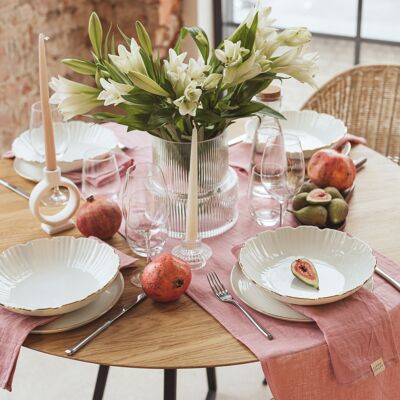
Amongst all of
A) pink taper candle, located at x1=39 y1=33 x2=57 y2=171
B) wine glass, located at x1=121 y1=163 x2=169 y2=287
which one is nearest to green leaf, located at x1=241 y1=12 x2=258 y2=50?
wine glass, located at x1=121 y1=163 x2=169 y2=287

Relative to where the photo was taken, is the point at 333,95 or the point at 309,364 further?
the point at 333,95

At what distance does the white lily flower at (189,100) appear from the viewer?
4.47ft

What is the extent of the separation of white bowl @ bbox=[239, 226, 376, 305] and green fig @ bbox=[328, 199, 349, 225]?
78 mm

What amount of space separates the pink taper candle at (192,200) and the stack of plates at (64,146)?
458 mm

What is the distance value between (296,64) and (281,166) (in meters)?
0.24

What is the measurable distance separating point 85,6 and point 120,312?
7.67ft

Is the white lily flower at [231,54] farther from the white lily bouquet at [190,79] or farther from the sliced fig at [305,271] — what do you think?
the sliced fig at [305,271]

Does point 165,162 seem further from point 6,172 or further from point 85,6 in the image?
point 85,6

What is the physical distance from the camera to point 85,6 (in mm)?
3346

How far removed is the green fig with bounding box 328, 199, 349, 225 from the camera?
5.24 ft

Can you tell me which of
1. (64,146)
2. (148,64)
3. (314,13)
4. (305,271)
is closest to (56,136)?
(64,146)

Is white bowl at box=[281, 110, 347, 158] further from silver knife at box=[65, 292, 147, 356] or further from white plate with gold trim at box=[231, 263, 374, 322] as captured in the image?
silver knife at box=[65, 292, 147, 356]

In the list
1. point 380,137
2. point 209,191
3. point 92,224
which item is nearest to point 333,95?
point 380,137

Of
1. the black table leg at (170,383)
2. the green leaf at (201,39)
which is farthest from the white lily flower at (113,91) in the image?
the black table leg at (170,383)
